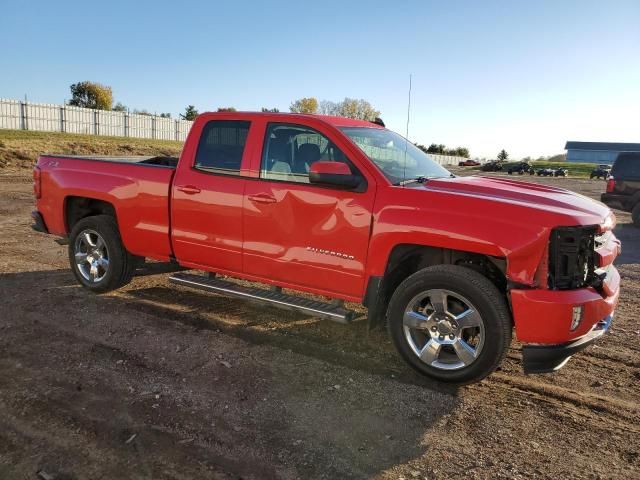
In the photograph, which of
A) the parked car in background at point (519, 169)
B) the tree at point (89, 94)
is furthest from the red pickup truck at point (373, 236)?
the tree at point (89, 94)

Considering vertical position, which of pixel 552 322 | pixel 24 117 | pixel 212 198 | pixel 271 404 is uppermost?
pixel 24 117

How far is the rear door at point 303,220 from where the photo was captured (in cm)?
416

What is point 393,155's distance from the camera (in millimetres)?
4742

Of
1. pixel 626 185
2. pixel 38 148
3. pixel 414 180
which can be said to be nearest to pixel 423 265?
pixel 414 180

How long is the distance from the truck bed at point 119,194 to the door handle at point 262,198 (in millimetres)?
1058

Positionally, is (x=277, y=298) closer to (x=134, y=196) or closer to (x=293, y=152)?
(x=293, y=152)

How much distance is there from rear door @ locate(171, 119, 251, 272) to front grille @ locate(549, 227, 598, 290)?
2652 millimetres

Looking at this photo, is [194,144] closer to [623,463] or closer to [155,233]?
[155,233]

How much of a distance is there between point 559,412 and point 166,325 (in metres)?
3.45

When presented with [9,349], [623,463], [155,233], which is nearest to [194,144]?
[155,233]

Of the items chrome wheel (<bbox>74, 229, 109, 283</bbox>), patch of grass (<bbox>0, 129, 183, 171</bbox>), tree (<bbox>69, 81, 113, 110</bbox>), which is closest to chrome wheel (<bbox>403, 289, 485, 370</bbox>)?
chrome wheel (<bbox>74, 229, 109, 283</bbox>)

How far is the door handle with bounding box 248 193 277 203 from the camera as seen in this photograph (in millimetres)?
4523

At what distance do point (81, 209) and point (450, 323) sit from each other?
4.53m

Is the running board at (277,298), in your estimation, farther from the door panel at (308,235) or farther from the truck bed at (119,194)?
the truck bed at (119,194)
